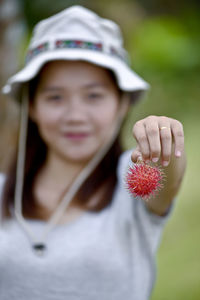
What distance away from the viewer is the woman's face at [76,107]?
1.35 m

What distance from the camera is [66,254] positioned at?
1301mm

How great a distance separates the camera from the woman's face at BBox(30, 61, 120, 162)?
135 centimetres

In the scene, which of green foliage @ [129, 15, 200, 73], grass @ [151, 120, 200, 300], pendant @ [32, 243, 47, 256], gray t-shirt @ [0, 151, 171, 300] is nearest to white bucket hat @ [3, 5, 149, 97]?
gray t-shirt @ [0, 151, 171, 300]

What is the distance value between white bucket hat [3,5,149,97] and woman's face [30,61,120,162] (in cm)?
4

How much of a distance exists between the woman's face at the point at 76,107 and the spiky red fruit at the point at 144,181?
→ 0.58 meters

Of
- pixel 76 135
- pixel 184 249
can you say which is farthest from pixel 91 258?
pixel 184 249

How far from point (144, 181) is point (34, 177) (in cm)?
81

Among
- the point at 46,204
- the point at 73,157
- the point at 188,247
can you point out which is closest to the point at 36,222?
the point at 46,204

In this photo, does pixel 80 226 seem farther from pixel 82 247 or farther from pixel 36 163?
pixel 36 163

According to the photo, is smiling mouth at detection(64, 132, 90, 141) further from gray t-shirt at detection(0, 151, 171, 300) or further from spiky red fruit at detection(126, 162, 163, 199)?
spiky red fruit at detection(126, 162, 163, 199)

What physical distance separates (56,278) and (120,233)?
0.67 ft

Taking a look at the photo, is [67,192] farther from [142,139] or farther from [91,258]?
[142,139]

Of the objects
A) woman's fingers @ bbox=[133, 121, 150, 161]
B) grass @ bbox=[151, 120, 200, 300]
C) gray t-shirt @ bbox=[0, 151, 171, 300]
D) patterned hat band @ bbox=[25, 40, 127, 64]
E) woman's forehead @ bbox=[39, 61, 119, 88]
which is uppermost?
woman's fingers @ bbox=[133, 121, 150, 161]

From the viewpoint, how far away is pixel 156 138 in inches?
28.5
